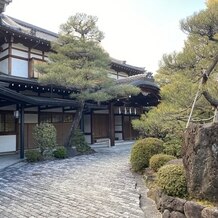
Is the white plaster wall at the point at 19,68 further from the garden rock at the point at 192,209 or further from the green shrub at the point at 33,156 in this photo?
the garden rock at the point at 192,209

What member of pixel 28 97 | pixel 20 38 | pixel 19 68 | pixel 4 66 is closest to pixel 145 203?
pixel 28 97

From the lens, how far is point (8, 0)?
4.27 metres

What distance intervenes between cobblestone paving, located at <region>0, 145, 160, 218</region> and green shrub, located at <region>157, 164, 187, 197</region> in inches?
28.6

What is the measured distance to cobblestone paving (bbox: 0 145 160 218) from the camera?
541cm

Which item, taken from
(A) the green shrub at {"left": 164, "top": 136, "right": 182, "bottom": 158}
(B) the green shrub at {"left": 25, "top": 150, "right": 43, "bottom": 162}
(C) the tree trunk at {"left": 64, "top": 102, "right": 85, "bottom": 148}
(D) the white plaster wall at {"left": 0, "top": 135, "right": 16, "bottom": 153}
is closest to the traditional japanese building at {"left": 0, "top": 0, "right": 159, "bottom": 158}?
(D) the white plaster wall at {"left": 0, "top": 135, "right": 16, "bottom": 153}

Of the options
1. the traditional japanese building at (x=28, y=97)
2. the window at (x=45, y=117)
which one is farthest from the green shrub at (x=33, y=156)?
the window at (x=45, y=117)

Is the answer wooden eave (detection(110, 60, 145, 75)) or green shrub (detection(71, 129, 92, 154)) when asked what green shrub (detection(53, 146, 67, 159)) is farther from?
wooden eave (detection(110, 60, 145, 75))

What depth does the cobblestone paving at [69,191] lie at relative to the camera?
5406 mm

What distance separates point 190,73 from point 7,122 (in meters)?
10.3

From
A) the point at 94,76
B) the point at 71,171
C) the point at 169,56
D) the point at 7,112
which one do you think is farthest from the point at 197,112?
the point at 7,112

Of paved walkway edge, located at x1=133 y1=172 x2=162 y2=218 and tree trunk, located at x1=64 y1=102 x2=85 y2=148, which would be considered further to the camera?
tree trunk, located at x1=64 y1=102 x2=85 y2=148

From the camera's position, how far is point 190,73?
7.21 metres

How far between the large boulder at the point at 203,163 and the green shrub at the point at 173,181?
18 cm

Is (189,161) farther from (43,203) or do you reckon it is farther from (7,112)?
(7,112)
